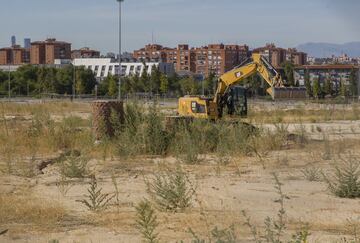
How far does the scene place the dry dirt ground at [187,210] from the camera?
9930 millimetres

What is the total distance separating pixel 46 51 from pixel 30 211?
184 metres

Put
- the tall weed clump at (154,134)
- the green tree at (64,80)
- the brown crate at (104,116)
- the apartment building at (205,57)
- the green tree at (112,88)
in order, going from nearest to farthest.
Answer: the tall weed clump at (154,134) < the brown crate at (104,116) < the green tree at (112,88) < the green tree at (64,80) < the apartment building at (205,57)

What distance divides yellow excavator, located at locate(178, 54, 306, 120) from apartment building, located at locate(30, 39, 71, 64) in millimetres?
155813

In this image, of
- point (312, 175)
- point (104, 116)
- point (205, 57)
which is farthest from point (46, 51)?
point (312, 175)

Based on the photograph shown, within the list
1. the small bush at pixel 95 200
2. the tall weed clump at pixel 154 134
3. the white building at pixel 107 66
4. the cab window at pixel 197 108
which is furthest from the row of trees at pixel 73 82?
the small bush at pixel 95 200

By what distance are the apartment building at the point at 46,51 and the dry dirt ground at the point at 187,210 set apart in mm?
172846

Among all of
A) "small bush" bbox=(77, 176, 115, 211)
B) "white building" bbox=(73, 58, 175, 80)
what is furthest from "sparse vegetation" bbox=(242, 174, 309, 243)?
"white building" bbox=(73, 58, 175, 80)

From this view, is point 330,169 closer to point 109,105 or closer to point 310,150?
point 310,150

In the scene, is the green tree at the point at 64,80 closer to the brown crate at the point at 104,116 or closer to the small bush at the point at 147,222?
the brown crate at the point at 104,116

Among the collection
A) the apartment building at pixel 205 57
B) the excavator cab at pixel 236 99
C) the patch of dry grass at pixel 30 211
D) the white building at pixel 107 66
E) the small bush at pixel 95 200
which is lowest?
the patch of dry grass at pixel 30 211

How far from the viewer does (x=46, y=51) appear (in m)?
190

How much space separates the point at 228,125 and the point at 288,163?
322cm

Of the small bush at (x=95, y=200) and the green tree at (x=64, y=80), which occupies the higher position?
the green tree at (x=64, y=80)

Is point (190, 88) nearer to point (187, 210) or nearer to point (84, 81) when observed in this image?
point (84, 81)
